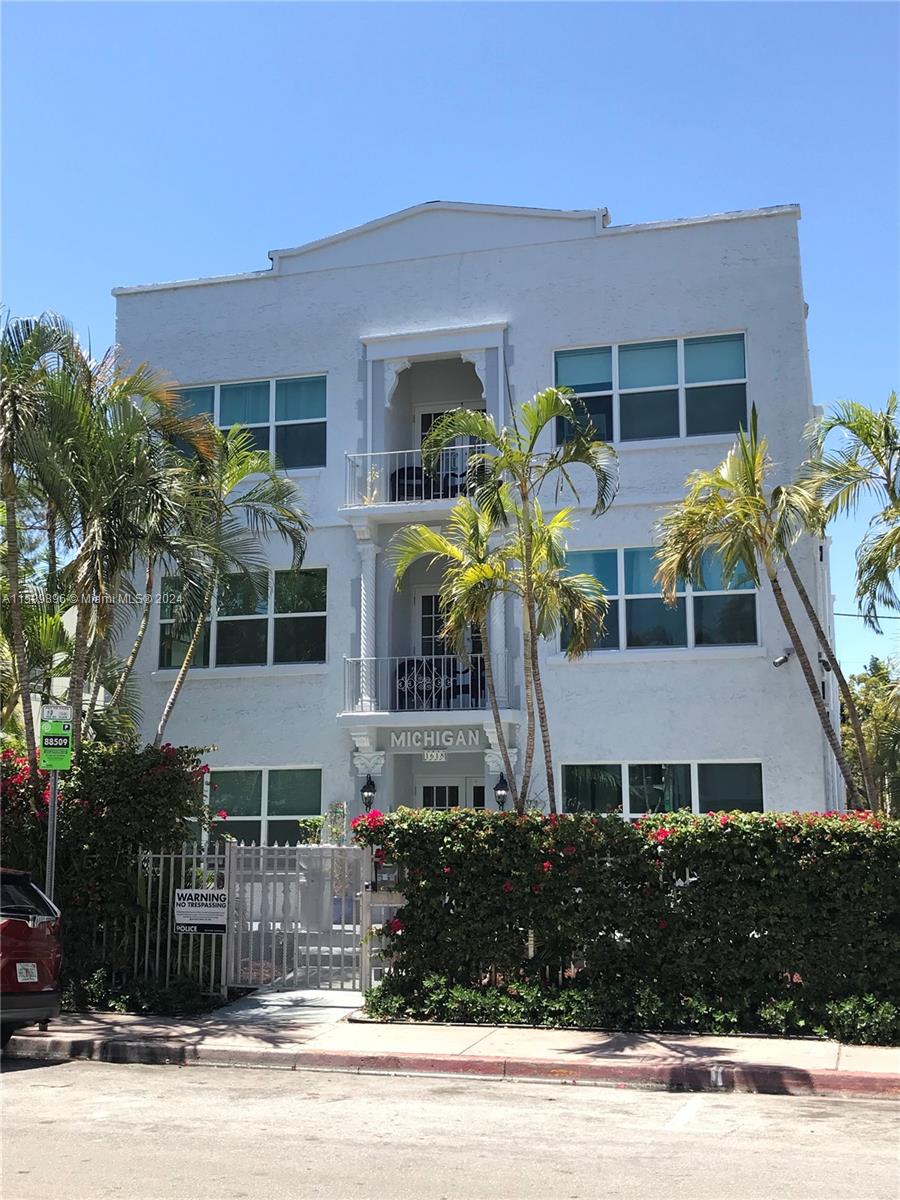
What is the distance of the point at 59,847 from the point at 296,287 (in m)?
11.7

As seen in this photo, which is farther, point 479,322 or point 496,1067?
point 479,322

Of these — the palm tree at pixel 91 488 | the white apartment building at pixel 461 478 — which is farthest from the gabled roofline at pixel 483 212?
Result: the palm tree at pixel 91 488

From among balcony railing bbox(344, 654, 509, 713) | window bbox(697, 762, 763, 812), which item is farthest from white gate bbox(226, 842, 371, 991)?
window bbox(697, 762, 763, 812)

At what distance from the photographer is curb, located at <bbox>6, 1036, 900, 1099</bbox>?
9.54 meters

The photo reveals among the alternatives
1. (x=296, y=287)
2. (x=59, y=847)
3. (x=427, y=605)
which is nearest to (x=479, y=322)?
(x=296, y=287)

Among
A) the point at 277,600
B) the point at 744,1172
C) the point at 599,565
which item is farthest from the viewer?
the point at 277,600

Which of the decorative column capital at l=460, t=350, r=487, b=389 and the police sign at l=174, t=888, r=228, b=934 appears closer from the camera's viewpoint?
the police sign at l=174, t=888, r=228, b=934

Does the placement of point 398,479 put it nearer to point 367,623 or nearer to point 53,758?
point 367,623

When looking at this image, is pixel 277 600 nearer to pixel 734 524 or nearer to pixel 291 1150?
pixel 734 524

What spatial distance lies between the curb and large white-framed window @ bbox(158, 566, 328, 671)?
10.1 m

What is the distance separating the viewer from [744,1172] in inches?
269

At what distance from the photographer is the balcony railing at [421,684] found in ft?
64.4

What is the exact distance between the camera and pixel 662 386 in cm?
1948

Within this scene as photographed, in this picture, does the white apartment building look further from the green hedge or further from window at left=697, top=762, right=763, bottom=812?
the green hedge
